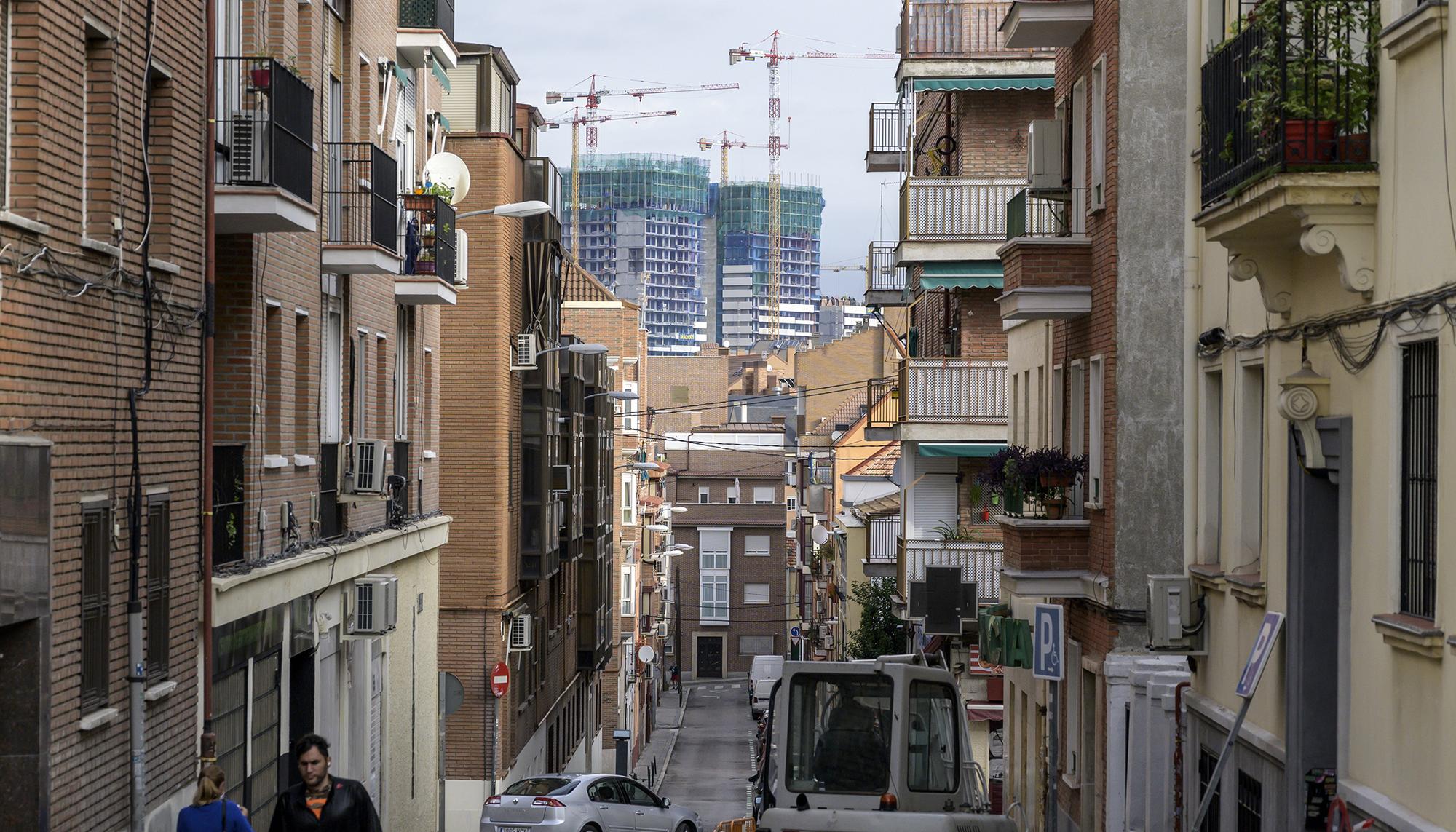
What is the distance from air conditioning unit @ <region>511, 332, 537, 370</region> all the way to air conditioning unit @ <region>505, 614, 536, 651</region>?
15.8 ft

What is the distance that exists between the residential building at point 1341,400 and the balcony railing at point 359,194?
411 inches

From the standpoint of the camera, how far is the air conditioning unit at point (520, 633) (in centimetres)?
3603

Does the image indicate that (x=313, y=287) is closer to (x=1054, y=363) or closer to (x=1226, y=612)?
(x=1054, y=363)

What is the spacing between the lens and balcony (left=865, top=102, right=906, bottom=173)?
33.4 metres

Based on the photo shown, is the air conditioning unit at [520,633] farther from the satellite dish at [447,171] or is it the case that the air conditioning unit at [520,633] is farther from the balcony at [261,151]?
the balcony at [261,151]

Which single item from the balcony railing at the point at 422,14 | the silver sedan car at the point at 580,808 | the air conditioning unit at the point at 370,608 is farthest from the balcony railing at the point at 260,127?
the balcony railing at the point at 422,14

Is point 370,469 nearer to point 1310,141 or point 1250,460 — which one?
point 1250,460

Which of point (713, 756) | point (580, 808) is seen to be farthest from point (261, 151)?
point (713, 756)

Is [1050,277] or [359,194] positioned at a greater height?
[359,194]

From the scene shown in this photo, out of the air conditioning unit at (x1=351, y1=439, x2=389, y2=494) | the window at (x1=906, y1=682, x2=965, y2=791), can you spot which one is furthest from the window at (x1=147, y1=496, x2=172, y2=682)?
the air conditioning unit at (x1=351, y1=439, x2=389, y2=494)

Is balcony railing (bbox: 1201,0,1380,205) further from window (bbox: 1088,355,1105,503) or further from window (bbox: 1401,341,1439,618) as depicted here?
window (bbox: 1088,355,1105,503)

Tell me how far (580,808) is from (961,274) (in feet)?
32.7

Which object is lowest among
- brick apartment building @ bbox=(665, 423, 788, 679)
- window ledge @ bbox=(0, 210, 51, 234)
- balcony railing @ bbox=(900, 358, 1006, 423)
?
brick apartment building @ bbox=(665, 423, 788, 679)

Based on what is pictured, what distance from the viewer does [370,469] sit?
72.9ft
